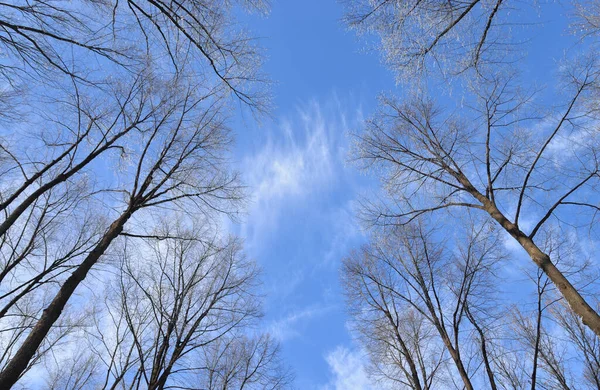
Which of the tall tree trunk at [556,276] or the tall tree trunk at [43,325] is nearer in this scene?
the tall tree trunk at [43,325]

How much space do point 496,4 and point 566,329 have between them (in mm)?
14051

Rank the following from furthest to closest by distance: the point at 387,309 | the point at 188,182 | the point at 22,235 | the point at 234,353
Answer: the point at 234,353 < the point at 387,309 < the point at 22,235 < the point at 188,182

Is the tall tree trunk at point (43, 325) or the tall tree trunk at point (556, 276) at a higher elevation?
the tall tree trunk at point (556, 276)

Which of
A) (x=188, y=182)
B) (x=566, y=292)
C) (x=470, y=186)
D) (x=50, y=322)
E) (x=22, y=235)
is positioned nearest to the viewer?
(x=50, y=322)

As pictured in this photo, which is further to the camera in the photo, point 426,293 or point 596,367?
point 596,367

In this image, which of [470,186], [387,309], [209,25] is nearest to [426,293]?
[387,309]

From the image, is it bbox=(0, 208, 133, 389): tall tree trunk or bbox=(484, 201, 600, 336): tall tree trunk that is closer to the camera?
bbox=(0, 208, 133, 389): tall tree trunk

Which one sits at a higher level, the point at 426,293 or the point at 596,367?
the point at 596,367

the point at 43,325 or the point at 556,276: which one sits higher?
the point at 556,276

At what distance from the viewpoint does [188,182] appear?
716 cm

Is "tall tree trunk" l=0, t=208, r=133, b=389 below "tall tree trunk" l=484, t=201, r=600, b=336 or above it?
below

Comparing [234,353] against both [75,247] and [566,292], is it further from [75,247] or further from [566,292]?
[566,292]

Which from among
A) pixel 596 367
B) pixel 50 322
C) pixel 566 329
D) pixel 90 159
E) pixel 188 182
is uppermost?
pixel 566 329

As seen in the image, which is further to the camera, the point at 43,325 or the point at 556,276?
the point at 556,276
